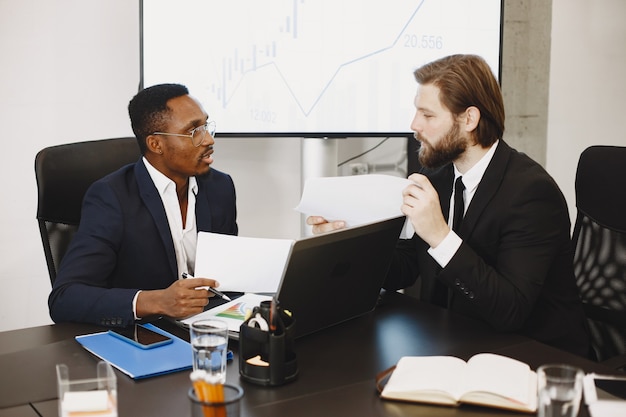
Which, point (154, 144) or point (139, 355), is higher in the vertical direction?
point (154, 144)

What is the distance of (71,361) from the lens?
56.9 inches

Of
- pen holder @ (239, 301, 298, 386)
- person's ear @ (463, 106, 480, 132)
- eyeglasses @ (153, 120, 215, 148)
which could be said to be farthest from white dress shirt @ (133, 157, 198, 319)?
person's ear @ (463, 106, 480, 132)

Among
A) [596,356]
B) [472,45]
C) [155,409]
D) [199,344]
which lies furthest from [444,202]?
[472,45]

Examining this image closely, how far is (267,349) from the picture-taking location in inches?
53.5

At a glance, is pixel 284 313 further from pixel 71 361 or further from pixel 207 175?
pixel 207 175

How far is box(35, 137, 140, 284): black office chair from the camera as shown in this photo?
2.12 metres

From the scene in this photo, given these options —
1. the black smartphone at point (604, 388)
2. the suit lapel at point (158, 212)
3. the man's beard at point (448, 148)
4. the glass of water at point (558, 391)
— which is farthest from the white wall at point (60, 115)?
the glass of water at point (558, 391)

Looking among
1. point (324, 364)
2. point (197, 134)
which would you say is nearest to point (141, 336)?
point (324, 364)

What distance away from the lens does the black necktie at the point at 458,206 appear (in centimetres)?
199

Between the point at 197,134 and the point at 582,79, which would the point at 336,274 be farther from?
the point at 582,79

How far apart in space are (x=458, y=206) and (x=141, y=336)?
0.91 m

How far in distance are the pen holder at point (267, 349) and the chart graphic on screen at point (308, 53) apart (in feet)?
5.58

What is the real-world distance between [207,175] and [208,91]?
86 cm

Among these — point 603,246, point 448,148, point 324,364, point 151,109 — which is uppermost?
point 151,109
